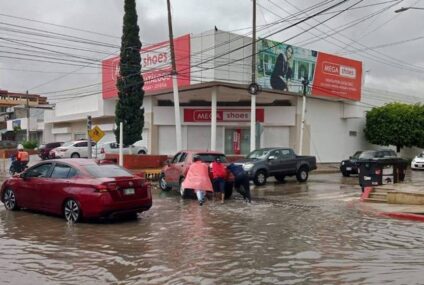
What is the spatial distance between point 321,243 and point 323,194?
33.2 ft

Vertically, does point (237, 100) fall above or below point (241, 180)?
above

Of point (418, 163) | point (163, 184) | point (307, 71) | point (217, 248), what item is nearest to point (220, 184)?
point (163, 184)

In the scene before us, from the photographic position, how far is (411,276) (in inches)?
278

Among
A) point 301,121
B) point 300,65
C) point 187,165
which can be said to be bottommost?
point 187,165

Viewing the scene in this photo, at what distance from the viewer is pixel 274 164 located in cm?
2420

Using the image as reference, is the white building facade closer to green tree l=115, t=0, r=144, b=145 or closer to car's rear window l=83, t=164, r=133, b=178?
green tree l=115, t=0, r=144, b=145

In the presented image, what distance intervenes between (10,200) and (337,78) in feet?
97.1

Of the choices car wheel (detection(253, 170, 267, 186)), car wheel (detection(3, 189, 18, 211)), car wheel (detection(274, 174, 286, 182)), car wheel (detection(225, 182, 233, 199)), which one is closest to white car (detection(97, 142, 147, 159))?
car wheel (detection(274, 174, 286, 182))

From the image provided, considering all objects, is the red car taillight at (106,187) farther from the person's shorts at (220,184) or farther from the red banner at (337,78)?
the red banner at (337,78)

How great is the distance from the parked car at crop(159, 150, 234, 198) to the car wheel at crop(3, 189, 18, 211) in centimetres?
573

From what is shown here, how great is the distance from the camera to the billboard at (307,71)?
108ft

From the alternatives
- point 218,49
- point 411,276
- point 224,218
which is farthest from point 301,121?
point 411,276

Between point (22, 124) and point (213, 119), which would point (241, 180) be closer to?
point (213, 119)

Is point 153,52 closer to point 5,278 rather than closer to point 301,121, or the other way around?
point 301,121
